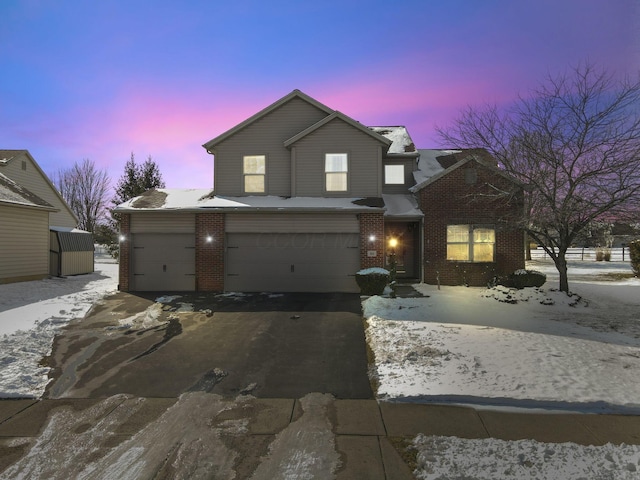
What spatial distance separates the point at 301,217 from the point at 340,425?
9.51 meters

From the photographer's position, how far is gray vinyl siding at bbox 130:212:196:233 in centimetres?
1320

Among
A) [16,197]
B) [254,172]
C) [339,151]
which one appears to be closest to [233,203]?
[254,172]

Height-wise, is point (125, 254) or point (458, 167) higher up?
point (458, 167)

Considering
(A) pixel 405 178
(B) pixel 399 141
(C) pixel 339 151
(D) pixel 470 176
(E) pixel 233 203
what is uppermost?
(B) pixel 399 141

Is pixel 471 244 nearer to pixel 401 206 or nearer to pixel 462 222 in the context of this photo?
pixel 462 222

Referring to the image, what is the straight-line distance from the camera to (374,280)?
11.3 meters

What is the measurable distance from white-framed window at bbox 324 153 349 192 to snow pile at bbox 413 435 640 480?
11.1 meters

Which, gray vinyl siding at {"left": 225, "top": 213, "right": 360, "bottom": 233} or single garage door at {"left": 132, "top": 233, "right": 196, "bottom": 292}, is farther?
single garage door at {"left": 132, "top": 233, "right": 196, "bottom": 292}

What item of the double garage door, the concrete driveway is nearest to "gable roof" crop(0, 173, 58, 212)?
the double garage door

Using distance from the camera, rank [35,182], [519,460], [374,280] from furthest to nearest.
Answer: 1. [35,182]
2. [374,280]
3. [519,460]

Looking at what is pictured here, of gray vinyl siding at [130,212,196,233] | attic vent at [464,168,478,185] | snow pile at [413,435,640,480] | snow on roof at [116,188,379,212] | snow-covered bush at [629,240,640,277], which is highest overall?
attic vent at [464,168,478,185]

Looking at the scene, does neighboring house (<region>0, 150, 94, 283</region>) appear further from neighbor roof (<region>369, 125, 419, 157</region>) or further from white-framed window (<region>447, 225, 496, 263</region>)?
white-framed window (<region>447, 225, 496, 263</region>)

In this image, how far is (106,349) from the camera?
678 cm

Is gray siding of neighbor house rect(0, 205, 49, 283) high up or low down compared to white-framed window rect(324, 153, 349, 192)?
down
